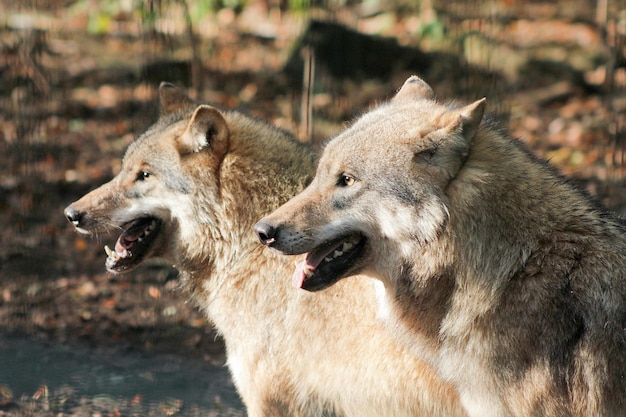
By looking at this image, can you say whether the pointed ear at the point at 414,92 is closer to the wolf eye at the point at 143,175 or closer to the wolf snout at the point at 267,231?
the wolf snout at the point at 267,231

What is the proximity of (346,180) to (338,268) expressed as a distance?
442 millimetres

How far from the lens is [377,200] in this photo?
12.7ft

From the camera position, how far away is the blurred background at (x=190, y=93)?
252 inches

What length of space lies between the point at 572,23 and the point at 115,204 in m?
9.56

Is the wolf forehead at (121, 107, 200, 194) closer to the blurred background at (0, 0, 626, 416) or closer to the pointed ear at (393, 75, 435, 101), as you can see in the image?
the pointed ear at (393, 75, 435, 101)

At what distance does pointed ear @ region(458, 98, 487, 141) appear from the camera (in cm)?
365

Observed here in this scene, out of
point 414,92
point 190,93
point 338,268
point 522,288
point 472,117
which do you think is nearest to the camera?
point 472,117

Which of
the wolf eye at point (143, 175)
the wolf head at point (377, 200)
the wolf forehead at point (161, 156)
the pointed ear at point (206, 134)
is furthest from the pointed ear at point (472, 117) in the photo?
the wolf eye at point (143, 175)

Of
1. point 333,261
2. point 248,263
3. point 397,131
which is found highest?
point 397,131

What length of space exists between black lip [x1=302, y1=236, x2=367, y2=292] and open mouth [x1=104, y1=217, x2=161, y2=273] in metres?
1.37

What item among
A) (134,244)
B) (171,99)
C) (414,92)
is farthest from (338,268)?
(171,99)

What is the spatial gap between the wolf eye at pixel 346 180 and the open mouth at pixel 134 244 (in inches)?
56.9

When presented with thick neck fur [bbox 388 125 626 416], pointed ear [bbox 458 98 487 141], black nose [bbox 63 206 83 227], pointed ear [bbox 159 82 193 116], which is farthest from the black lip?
pointed ear [bbox 159 82 193 116]

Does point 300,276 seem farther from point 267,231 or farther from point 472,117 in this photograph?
point 472,117
